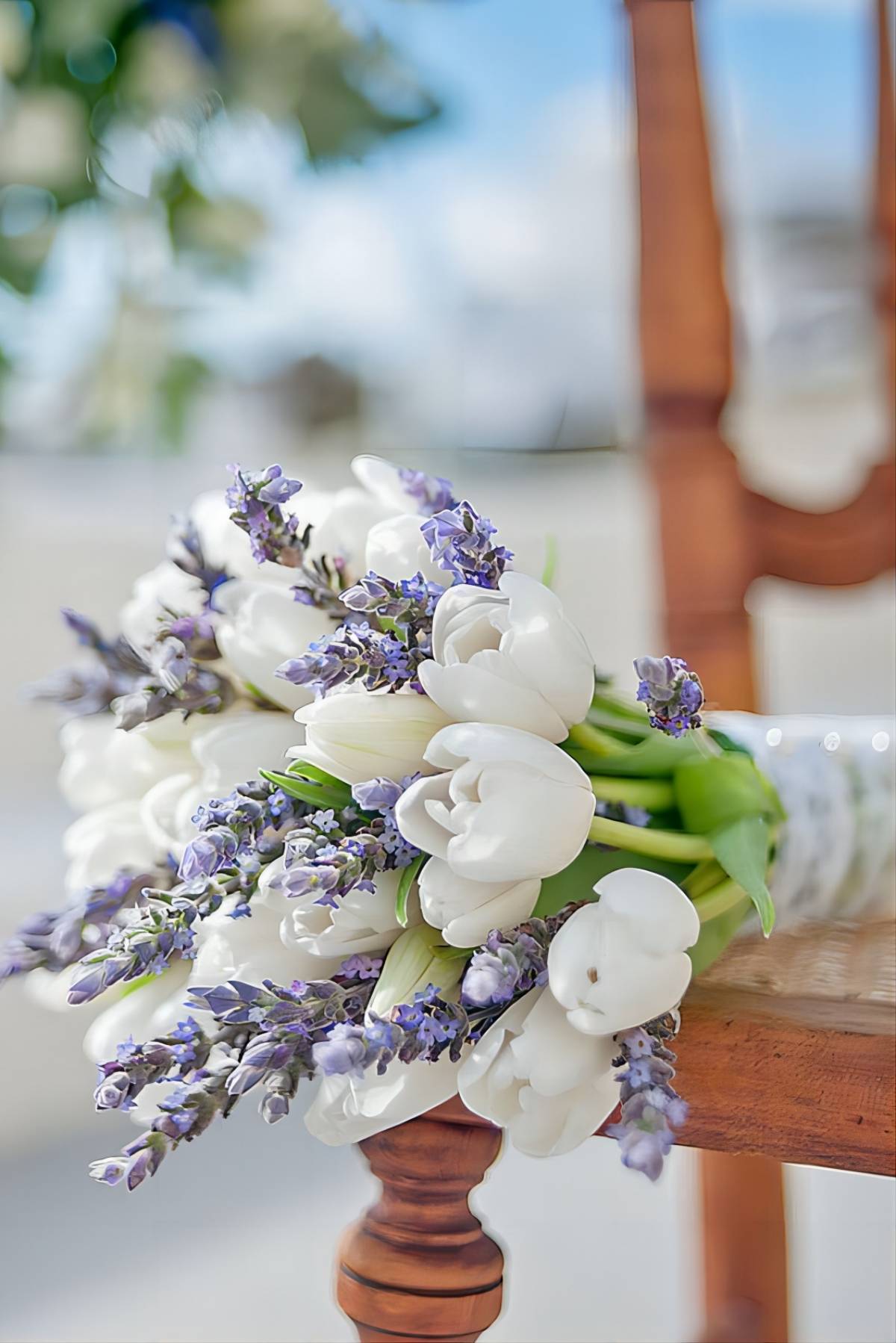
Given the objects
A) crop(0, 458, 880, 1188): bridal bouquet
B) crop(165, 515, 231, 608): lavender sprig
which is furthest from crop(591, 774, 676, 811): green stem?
crop(165, 515, 231, 608): lavender sprig

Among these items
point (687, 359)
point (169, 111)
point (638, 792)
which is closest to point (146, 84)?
point (169, 111)

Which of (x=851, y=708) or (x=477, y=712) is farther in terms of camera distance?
(x=851, y=708)

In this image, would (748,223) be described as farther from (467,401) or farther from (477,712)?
(477,712)

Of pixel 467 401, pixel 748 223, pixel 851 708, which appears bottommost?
pixel 851 708

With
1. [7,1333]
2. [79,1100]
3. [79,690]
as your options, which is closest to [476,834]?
[79,690]

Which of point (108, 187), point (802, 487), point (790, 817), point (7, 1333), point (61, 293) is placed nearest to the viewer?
point (790, 817)

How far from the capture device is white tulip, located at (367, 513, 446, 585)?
9.2 inches

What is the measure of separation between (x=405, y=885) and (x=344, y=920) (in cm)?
2

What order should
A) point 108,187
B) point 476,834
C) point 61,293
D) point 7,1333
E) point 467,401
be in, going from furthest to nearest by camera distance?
point 467,401 < point 61,293 < point 7,1333 < point 108,187 < point 476,834

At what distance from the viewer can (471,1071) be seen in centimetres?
20

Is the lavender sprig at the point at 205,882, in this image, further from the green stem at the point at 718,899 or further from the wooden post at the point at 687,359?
the wooden post at the point at 687,359

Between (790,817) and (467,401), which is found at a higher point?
(790,817)

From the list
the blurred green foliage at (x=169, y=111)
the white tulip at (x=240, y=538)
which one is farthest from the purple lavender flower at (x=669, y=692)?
the blurred green foliage at (x=169, y=111)

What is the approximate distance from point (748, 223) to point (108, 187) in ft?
4.07
